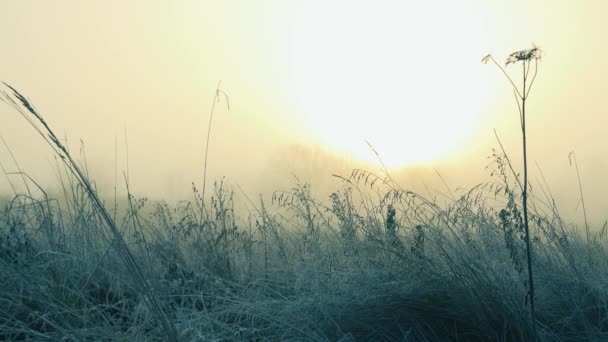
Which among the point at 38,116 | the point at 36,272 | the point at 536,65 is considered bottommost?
the point at 36,272

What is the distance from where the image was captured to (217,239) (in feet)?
12.5

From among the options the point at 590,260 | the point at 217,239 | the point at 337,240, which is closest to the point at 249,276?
the point at 217,239

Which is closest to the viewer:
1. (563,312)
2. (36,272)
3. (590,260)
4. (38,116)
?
(38,116)

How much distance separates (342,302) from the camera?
2.53 metres

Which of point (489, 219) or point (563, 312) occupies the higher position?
point (489, 219)

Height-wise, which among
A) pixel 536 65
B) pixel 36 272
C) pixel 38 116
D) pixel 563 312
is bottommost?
pixel 563 312

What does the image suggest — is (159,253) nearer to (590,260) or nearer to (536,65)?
(536,65)

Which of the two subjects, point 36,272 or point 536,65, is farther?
point 36,272

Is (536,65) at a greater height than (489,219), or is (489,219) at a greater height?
(536,65)

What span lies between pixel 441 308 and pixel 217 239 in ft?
5.70

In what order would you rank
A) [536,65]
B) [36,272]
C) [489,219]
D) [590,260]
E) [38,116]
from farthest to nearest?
[590,260] < [489,219] < [36,272] < [536,65] < [38,116]

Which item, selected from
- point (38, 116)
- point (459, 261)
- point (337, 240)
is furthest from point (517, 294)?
point (38, 116)

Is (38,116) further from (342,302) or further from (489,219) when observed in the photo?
(489,219)

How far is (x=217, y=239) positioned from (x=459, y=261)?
5.62 ft
